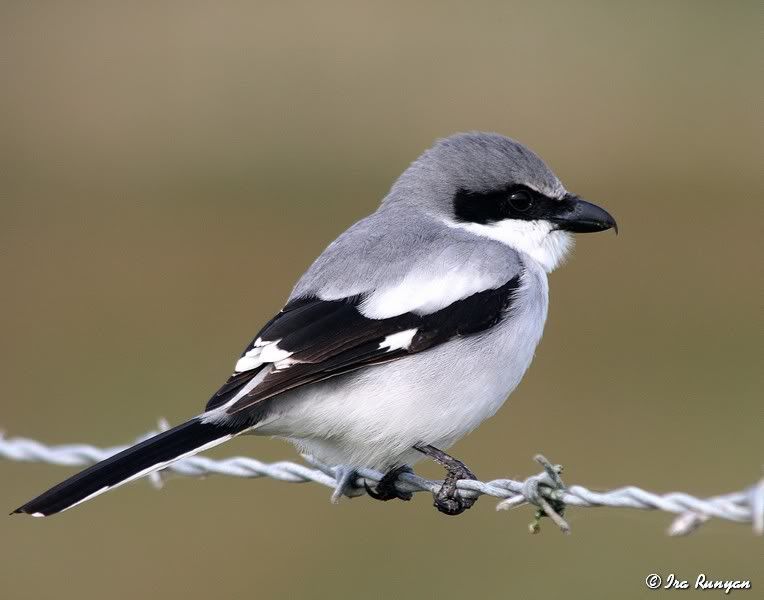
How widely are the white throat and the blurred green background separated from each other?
1.23 meters

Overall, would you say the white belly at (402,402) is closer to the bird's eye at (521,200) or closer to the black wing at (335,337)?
the black wing at (335,337)

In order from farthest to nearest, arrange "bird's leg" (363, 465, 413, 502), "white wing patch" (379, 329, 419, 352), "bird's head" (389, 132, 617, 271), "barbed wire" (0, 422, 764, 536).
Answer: "bird's head" (389, 132, 617, 271), "bird's leg" (363, 465, 413, 502), "white wing patch" (379, 329, 419, 352), "barbed wire" (0, 422, 764, 536)

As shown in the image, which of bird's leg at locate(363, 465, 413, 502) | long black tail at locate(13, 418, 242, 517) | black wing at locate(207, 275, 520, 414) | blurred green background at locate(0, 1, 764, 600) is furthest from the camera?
blurred green background at locate(0, 1, 764, 600)

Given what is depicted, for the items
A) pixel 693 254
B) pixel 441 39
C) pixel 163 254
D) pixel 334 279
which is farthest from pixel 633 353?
pixel 441 39

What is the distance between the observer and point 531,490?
2.64 meters

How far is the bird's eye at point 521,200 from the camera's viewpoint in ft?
13.6

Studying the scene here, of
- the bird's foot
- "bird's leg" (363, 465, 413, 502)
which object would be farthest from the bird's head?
the bird's foot

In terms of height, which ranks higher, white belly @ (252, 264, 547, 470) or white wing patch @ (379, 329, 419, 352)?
white wing patch @ (379, 329, 419, 352)

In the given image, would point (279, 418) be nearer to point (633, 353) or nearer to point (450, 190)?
point (450, 190)

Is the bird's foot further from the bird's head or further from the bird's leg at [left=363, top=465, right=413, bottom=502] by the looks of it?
the bird's head

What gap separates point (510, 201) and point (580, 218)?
26 cm

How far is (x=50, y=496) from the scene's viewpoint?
10.2ft

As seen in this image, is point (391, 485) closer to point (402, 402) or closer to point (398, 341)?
point (402, 402)

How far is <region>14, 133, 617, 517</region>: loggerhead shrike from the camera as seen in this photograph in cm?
340
